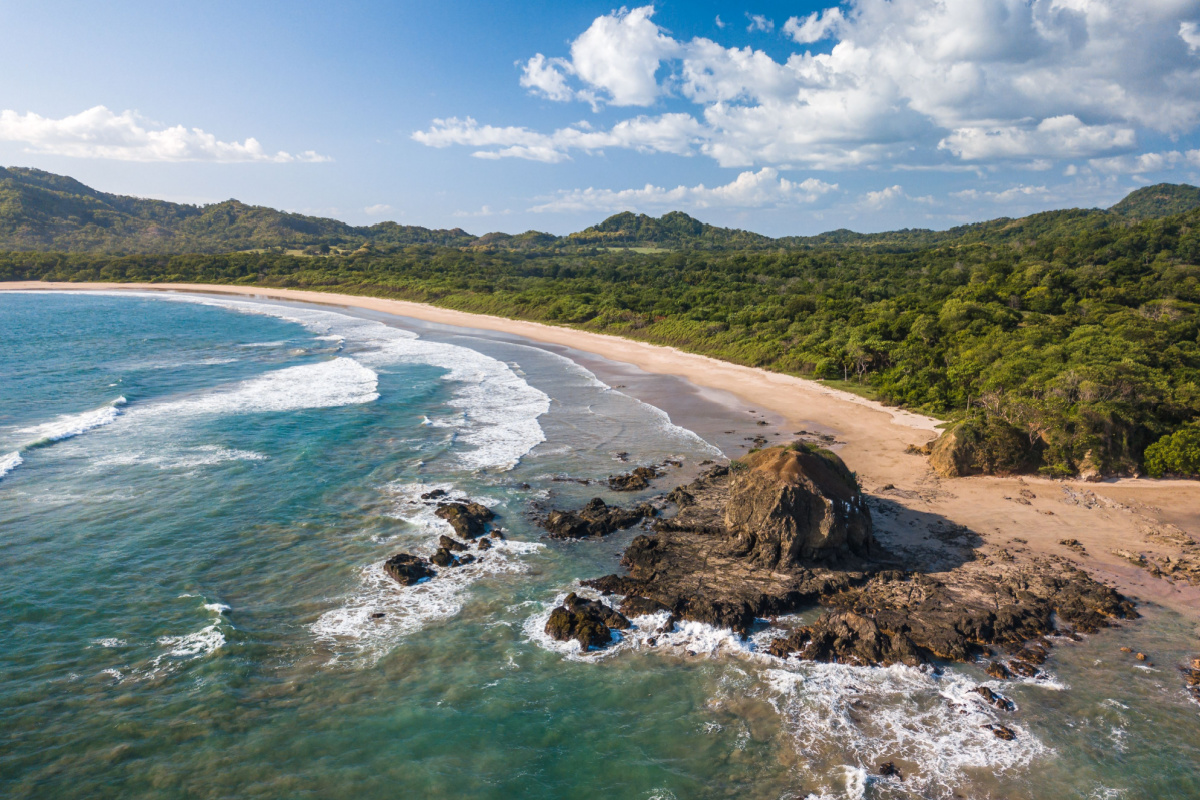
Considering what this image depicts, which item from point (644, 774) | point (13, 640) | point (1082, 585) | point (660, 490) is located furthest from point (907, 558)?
point (13, 640)

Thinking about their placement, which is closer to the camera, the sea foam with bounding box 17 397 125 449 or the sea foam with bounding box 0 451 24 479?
the sea foam with bounding box 0 451 24 479

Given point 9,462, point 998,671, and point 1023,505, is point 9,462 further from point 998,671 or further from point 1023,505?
point 1023,505

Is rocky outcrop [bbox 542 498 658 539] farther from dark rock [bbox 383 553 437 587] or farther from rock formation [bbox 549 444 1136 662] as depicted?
dark rock [bbox 383 553 437 587]

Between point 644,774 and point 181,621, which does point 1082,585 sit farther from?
point 181,621

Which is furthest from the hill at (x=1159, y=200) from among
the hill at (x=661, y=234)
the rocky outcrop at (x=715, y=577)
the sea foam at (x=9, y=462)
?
the sea foam at (x=9, y=462)

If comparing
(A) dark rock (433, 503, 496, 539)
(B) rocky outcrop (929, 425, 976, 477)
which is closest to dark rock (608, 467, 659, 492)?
(A) dark rock (433, 503, 496, 539)

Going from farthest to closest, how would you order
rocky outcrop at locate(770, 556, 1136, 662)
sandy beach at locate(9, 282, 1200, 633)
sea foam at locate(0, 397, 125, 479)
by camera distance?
sea foam at locate(0, 397, 125, 479), sandy beach at locate(9, 282, 1200, 633), rocky outcrop at locate(770, 556, 1136, 662)

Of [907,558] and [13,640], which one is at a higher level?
[907,558]
